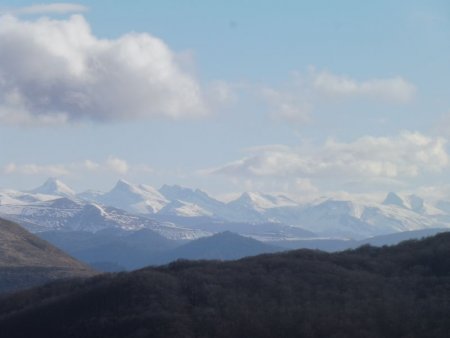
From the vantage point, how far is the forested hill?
3158 cm

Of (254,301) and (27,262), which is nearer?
(254,301)

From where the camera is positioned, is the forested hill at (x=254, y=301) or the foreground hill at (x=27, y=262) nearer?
the forested hill at (x=254, y=301)

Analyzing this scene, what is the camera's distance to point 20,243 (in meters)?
107

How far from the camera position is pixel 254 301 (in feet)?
115

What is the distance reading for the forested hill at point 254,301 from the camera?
104ft

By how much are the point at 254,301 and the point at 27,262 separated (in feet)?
206

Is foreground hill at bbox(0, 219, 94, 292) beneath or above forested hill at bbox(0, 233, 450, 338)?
above

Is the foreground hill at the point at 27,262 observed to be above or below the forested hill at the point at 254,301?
above

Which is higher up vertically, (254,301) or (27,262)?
(27,262)

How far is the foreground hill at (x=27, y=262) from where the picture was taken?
7569 cm

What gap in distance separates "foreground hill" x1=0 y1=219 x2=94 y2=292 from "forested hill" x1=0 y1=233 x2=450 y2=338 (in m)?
32.0

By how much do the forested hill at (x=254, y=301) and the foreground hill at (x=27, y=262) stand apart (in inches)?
1260

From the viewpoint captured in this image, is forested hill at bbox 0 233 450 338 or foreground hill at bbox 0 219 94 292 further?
foreground hill at bbox 0 219 94 292

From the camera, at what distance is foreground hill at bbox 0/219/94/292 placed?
7569 cm
